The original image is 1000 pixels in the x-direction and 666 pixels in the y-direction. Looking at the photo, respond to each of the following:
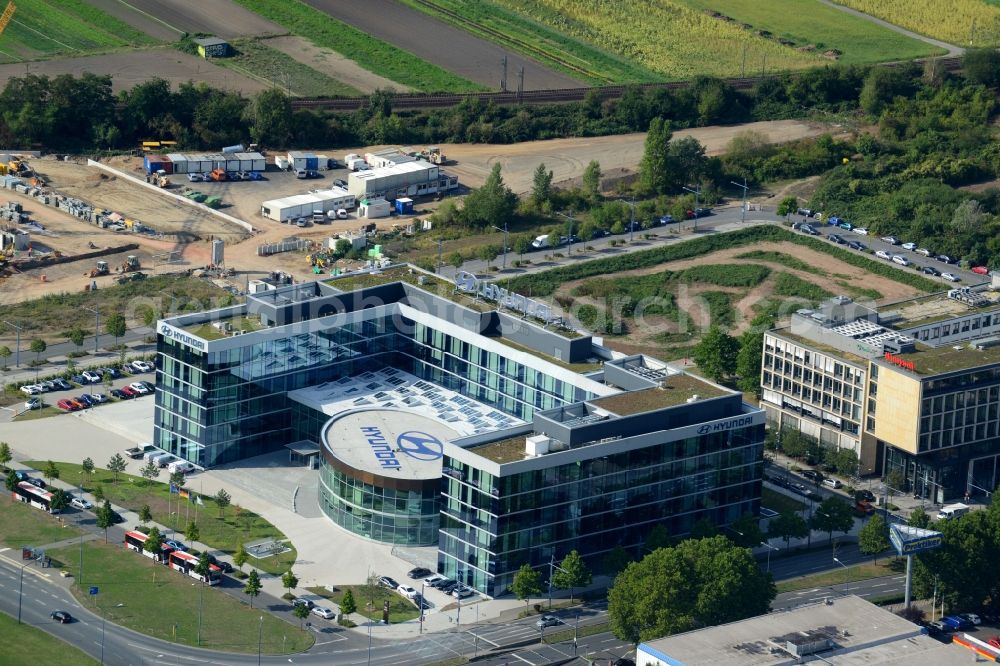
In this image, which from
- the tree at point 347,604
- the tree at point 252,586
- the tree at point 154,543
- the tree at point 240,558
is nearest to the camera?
the tree at point 347,604

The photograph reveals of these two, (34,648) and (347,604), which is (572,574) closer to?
(347,604)

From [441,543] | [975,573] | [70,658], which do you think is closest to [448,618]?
[441,543]

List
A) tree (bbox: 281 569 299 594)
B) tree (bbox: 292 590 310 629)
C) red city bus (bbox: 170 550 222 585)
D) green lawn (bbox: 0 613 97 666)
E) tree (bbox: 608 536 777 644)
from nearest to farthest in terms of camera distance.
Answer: green lawn (bbox: 0 613 97 666) → tree (bbox: 608 536 777 644) → tree (bbox: 292 590 310 629) → tree (bbox: 281 569 299 594) → red city bus (bbox: 170 550 222 585)

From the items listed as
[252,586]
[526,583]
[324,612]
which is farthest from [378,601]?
[526,583]

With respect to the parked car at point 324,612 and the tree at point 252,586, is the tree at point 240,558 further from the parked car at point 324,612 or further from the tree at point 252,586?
the parked car at point 324,612

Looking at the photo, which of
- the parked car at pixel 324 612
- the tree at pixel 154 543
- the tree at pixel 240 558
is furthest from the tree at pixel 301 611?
the tree at pixel 154 543

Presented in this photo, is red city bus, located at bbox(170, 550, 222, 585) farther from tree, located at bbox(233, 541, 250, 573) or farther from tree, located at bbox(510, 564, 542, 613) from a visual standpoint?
tree, located at bbox(510, 564, 542, 613)

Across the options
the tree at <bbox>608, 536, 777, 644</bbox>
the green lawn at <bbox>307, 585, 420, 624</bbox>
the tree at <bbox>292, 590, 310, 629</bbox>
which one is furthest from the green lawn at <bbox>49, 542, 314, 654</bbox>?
the tree at <bbox>608, 536, 777, 644</bbox>
